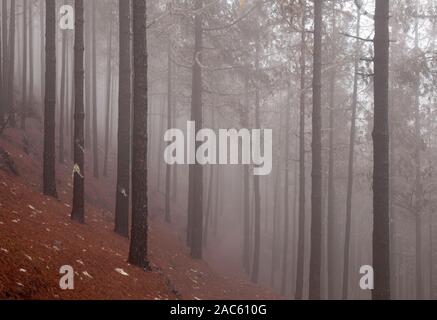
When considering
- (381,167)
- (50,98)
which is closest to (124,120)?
(50,98)

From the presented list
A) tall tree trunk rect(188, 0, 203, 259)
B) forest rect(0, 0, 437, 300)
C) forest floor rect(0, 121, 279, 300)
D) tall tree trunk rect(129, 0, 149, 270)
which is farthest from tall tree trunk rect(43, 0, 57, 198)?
tall tree trunk rect(188, 0, 203, 259)

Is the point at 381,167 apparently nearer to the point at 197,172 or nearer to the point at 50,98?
the point at 197,172

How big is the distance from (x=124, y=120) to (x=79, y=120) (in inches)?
67.9

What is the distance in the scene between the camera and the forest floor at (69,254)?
652 centimetres

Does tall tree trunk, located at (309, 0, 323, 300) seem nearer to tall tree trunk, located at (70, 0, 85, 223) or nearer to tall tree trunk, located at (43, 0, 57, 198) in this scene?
tall tree trunk, located at (70, 0, 85, 223)

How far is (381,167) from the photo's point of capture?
8.56m

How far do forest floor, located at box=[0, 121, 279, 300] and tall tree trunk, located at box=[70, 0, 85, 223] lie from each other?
527 mm

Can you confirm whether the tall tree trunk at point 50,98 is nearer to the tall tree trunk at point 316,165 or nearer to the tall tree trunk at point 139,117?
the tall tree trunk at point 139,117

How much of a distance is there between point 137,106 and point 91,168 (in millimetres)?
15484

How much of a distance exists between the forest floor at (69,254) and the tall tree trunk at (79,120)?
527mm

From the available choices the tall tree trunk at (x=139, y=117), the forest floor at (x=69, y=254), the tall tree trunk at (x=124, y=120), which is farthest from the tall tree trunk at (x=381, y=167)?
the tall tree trunk at (x=124, y=120)
